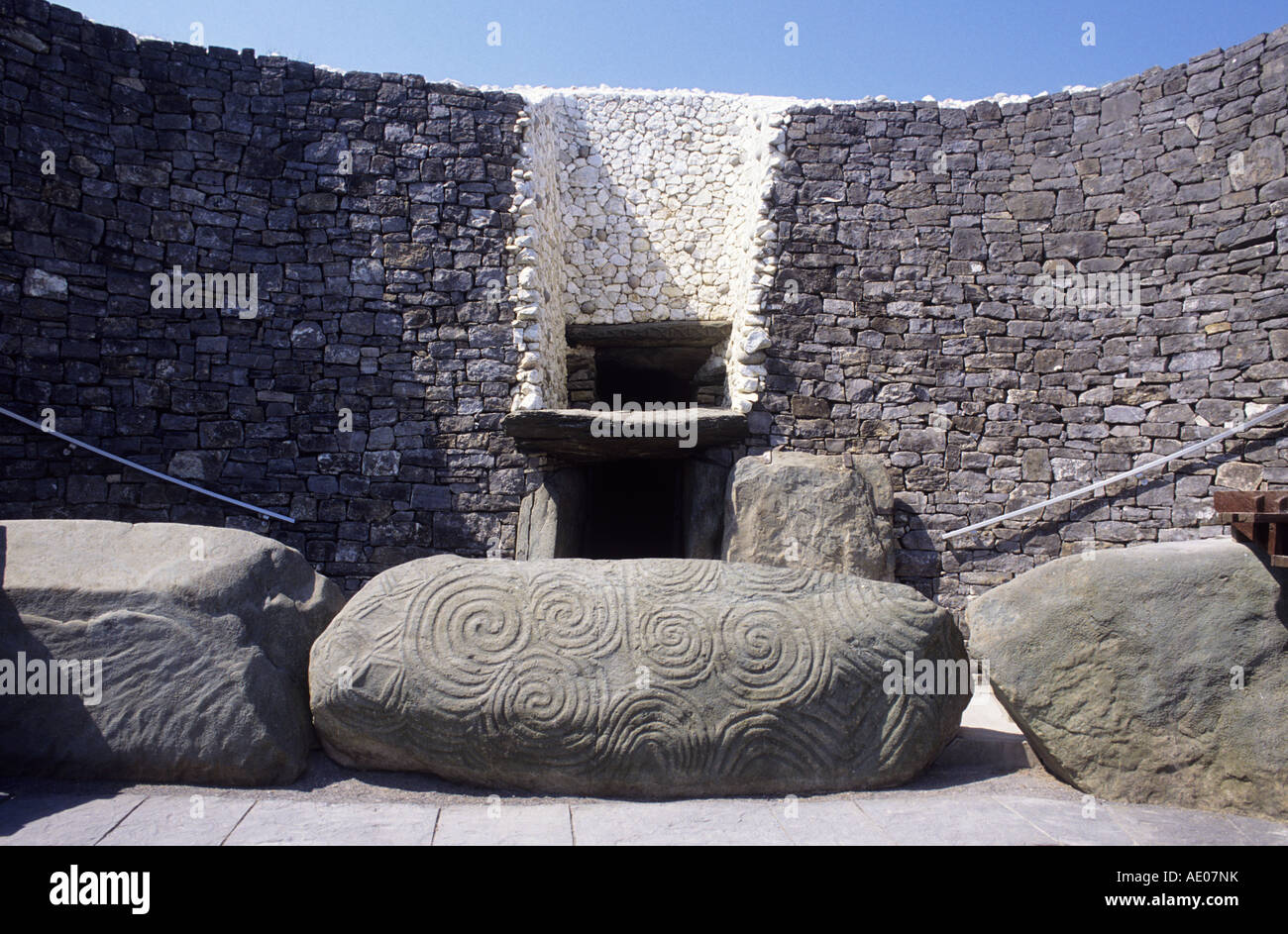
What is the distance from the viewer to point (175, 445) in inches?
270

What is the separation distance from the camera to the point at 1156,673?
3.78 m

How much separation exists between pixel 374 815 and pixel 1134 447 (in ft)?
20.7

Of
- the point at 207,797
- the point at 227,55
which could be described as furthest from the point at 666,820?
the point at 227,55

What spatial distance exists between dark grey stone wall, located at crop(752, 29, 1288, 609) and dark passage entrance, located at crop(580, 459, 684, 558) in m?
2.81

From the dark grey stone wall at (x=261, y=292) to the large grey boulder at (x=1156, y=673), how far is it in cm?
428

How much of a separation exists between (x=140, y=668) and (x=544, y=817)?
6.23 ft

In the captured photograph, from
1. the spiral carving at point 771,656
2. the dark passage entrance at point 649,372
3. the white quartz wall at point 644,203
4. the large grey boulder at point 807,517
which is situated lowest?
the spiral carving at point 771,656

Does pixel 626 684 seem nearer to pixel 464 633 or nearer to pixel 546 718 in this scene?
pixel 546 718

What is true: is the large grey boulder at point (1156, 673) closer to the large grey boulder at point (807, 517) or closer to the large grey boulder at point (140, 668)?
the large grey boulder at point (807, 517)

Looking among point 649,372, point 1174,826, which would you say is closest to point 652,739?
point 1174,826

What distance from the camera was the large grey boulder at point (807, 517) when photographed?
258 inches

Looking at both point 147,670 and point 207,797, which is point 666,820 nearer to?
point 207,797

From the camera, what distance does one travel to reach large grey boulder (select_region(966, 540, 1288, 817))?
3670mm

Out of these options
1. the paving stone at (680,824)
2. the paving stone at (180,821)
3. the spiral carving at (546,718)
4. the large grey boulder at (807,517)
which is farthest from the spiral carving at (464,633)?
the large grey boulder at (807,517)
